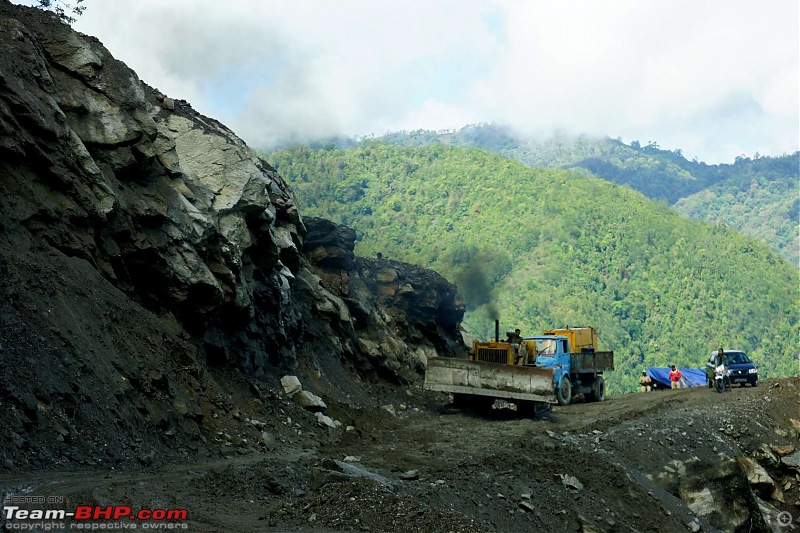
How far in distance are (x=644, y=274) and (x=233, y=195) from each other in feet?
359

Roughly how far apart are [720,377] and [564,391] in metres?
6.13

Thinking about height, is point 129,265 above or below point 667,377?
above

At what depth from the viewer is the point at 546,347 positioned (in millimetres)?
25109

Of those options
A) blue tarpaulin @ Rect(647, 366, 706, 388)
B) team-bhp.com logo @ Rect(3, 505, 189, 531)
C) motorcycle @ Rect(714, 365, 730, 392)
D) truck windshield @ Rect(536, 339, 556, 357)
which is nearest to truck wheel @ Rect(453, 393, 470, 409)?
truck windshield @ Rect(536, 339, 556, 357)

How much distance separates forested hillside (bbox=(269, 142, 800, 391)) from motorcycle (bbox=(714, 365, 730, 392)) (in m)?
65.1

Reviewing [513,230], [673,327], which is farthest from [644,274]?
[513,230]

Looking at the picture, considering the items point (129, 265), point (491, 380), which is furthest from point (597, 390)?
point (129, 265)

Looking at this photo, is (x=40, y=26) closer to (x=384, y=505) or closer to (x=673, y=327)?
(x=384, y=505)

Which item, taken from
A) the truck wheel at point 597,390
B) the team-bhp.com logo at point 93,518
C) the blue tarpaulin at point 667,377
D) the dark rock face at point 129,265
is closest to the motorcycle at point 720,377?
the truck wheel at point 597,390

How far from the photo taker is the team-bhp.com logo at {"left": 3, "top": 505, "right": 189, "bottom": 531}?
7250 millimetres

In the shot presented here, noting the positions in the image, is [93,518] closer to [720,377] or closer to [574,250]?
[720,377]

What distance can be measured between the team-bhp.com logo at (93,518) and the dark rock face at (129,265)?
2.17m

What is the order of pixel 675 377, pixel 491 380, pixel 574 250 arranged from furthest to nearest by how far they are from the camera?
1. pixel 574 250
2. pixel 675 377
3. pixel 491 380

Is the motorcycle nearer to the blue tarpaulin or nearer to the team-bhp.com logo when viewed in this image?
the blue tarpaulin
